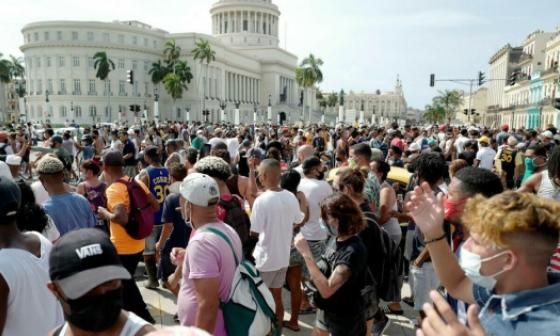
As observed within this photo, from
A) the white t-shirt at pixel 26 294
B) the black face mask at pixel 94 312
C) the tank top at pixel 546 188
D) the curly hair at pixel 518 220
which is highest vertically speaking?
the curly hair at pixel 518 220

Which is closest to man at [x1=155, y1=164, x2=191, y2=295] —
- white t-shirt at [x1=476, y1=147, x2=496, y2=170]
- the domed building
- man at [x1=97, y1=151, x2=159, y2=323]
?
man at [x1=97, y1=151, x2=159, y2=323]

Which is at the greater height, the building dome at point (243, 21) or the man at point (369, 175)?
the building dome at point (243, 21)

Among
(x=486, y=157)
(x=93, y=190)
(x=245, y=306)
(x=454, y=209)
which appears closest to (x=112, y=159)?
(x=93, y=190)

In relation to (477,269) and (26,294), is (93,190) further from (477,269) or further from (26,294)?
(477,269)

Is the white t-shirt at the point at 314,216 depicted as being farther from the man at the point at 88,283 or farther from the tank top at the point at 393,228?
the man at the point at 88,283

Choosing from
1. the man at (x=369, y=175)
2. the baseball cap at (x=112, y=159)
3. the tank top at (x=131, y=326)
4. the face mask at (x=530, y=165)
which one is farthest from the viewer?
the face mask at (x=530, y=165)

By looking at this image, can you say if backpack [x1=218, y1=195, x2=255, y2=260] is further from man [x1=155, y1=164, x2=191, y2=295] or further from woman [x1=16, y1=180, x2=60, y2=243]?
woman [x1=16, y1=180, x2=60, y2=243]

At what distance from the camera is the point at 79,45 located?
7606 centimetres

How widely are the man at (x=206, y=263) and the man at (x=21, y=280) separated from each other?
0.80m

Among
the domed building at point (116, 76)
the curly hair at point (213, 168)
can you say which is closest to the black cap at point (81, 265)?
the curly hair at point (213, 168)

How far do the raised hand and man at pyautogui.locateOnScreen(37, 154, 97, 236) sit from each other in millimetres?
3183

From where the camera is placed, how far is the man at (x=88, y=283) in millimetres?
1674

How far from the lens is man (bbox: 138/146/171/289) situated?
616cm

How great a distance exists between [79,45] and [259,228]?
8285cm
